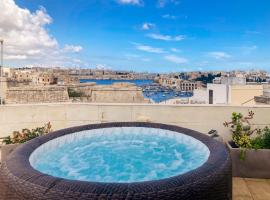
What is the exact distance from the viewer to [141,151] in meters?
4.50

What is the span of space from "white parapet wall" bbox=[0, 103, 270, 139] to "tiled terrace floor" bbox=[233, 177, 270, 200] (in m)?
1.22

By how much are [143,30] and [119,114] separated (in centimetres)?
3085

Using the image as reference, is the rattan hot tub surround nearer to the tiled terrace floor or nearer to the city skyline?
the tiled terrace floor

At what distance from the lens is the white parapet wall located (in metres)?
5.11

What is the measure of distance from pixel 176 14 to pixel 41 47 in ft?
56.6

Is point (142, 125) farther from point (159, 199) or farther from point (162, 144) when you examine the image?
point (159, 199)

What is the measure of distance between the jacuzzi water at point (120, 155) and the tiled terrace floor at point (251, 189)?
84 cm

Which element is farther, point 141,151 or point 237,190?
point 141,151

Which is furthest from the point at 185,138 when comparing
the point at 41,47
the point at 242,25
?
the point at 41,47

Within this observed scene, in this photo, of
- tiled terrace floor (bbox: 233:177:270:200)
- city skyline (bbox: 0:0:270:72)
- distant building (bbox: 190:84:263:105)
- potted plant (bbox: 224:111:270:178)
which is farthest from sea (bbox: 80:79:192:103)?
city skyline (bbox: 0:0:270:72)

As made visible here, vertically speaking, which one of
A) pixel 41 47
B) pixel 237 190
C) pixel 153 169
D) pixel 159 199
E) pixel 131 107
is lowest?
pixel 237 190

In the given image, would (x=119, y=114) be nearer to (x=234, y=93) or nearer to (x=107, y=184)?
(x=107, y=184)

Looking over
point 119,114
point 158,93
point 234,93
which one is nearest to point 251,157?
point 119,114

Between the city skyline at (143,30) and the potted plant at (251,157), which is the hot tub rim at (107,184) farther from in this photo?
the city skyline at (143,30)
